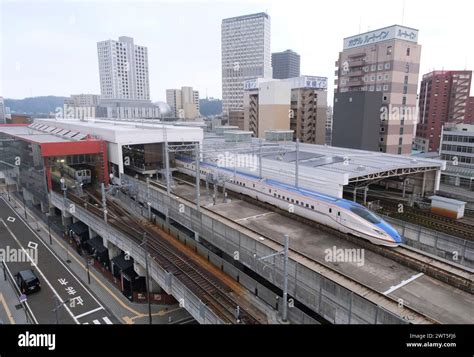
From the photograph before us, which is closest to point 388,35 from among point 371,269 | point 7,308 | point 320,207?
point 320,207

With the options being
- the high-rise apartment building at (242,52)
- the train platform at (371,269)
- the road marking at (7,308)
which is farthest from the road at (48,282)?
the high-rise apartment building at (242,52)

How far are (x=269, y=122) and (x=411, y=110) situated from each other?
30554mm

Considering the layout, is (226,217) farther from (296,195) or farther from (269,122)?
(269,122)

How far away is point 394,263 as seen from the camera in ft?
66.2

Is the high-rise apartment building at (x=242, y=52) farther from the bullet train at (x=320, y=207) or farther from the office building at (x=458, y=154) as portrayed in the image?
the bullet train at (x=320, y=207)

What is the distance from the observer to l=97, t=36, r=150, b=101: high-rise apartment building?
565 ft

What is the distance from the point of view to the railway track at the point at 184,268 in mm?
17875

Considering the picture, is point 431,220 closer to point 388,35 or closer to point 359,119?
point 359,119

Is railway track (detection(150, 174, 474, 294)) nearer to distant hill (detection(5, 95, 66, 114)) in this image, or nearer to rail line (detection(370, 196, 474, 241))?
rail line (detection(370, 196, 474, 241))

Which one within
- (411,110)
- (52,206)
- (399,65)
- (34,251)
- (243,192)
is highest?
(399,65)

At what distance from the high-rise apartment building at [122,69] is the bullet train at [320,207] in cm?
15543

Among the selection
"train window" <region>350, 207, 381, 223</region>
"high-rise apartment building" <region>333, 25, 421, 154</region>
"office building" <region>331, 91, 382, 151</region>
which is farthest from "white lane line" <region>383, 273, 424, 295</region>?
"high-rise apartment building" <region>333, 25, 421, 154</region>

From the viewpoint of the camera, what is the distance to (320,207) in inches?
1009
